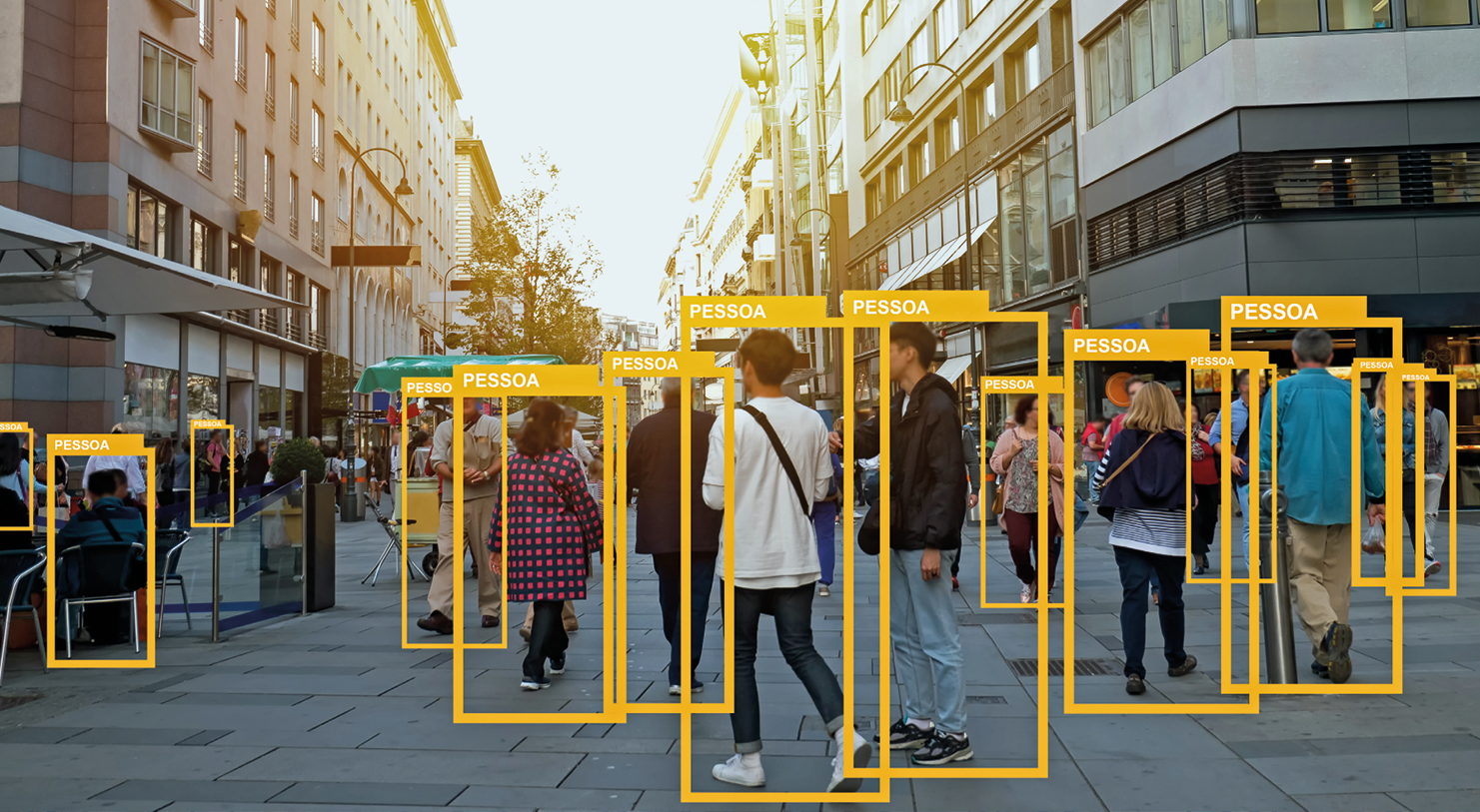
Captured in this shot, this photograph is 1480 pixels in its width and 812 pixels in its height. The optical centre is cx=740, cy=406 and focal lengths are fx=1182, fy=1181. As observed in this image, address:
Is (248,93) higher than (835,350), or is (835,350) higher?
(248,93)

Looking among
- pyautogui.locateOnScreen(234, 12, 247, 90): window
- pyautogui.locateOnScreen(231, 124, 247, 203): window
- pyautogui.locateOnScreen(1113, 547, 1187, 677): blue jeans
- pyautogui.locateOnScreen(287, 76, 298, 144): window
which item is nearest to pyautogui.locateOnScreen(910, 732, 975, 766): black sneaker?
pyautogui.locateOnScreen(1113, 547, 1187, 677): blue jeans

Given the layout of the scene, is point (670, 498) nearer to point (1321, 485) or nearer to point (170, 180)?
point (1321, 485)

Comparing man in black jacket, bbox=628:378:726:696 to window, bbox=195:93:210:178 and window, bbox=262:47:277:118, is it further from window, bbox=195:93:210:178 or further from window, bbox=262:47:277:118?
window, bbox=262:47:277:118

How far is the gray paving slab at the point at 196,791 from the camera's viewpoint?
489 cm

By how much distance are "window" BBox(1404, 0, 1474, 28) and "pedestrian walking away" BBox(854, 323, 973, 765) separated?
18828mm

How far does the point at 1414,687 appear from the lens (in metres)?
6.70

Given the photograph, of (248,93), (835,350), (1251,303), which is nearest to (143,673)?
(1251,303)

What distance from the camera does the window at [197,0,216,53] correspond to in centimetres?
2908

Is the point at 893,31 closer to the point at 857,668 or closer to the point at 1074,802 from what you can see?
the point at 857,668

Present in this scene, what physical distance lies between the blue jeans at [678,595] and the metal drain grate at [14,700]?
3.78m

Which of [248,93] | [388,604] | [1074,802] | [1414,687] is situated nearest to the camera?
Answer: [1074,802]

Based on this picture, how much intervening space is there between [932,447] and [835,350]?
46.2 metres

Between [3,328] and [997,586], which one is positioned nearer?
[997,586]

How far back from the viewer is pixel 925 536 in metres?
5.21
